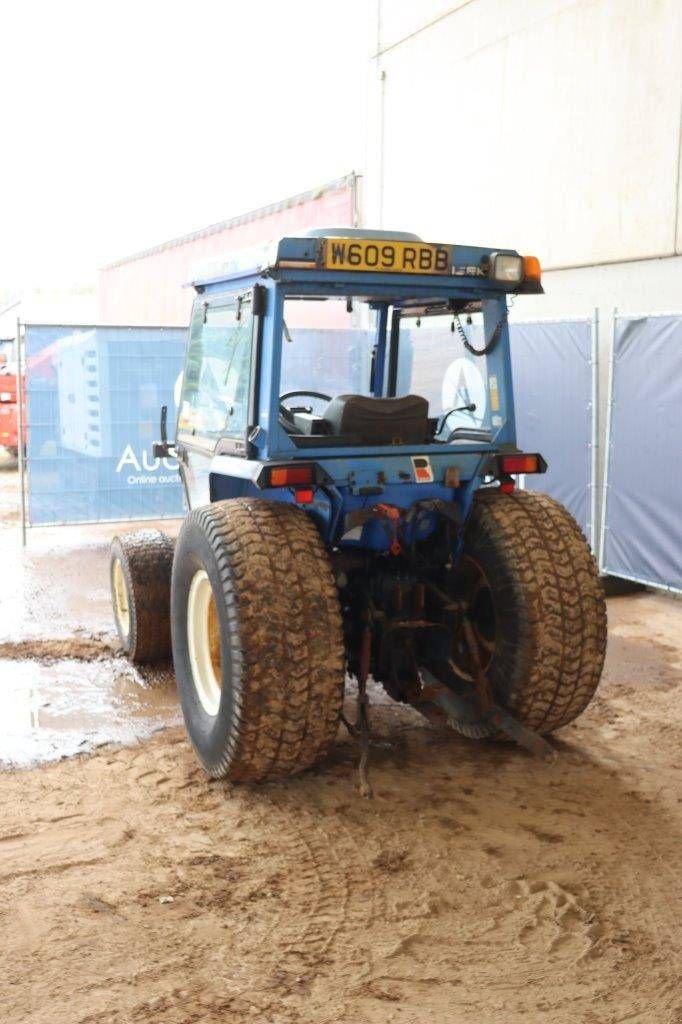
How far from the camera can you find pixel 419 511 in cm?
469

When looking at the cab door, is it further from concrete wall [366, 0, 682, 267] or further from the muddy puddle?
concrete wall [366, 0, 682, 267]

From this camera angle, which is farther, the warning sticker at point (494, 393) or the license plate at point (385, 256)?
the warning sticker at point (494, 393)

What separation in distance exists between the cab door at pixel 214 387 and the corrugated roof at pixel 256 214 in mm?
8422

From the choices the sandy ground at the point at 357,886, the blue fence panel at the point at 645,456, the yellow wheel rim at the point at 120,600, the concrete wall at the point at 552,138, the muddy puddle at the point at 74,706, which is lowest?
the sandy ground at the point at 357,886

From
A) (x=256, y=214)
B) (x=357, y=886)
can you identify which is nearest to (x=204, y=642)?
(x=357, y=886)

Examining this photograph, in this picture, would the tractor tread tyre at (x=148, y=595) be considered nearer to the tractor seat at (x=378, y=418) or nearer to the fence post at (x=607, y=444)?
the tractor seat at (x=378, y=418)

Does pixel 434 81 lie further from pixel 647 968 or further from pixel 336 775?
pixel 647 968

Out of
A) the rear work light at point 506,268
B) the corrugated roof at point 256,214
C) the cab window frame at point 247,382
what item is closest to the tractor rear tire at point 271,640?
the cab window frame at point 247,382

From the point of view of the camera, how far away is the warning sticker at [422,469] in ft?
15.1

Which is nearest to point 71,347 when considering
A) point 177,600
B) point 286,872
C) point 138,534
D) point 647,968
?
point 138,534

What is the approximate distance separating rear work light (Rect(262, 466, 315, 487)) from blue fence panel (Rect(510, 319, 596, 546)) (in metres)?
4.71

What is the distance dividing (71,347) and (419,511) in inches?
240

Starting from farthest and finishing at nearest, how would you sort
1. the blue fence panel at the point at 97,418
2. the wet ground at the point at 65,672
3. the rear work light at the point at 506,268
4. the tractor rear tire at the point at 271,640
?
the blue fence panel at the point at 97,418
the wet ground at the point at 65,672
the rear work light at the point at 506,268
the tractor rear tire at the point at 271,640

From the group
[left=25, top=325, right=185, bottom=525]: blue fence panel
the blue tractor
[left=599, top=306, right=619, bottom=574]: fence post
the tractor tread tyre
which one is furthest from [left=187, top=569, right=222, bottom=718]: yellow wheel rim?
[left=25, top=325, right=185, bottom=525]: blue fence panel
